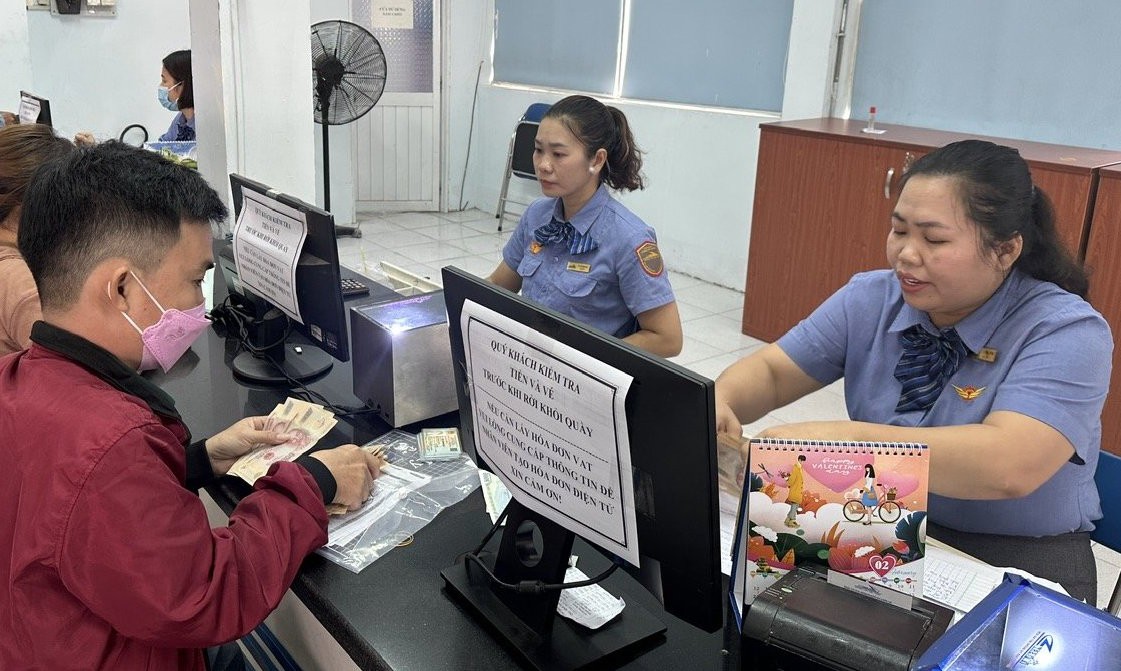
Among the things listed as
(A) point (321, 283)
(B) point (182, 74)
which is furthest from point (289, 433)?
(B) point (182, 74)

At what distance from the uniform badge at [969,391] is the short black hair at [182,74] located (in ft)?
12.7

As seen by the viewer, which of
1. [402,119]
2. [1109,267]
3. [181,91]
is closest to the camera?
[1109,267]

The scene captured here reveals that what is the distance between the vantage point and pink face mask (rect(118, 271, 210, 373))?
3.74 feet

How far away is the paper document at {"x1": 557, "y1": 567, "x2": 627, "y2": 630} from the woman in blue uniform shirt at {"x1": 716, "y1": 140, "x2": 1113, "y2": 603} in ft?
1.21

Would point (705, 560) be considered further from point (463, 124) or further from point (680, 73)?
point (463, 124)

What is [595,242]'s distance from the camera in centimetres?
224

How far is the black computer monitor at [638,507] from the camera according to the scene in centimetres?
89

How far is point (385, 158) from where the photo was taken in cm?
688

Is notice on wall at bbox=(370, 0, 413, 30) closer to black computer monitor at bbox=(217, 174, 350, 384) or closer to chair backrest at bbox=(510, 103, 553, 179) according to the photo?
chair backrest at bbox=(510, 103, 553, 179)

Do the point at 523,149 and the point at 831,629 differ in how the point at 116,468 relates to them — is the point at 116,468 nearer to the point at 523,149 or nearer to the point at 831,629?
the point at 831,629

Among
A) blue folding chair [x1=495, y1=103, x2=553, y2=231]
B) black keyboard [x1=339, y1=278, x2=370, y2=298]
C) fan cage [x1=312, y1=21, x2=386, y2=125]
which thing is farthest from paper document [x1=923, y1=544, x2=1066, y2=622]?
Result: blue folding chair [x1=495, y1=103, x2=553, y2=231]

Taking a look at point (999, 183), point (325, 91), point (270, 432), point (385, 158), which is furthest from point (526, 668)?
point (385, 158)

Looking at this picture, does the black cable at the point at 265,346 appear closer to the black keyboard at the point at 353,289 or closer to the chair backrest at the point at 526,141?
the black keyboard at the point at 353,289

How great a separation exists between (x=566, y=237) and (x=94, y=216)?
4.39 ft
